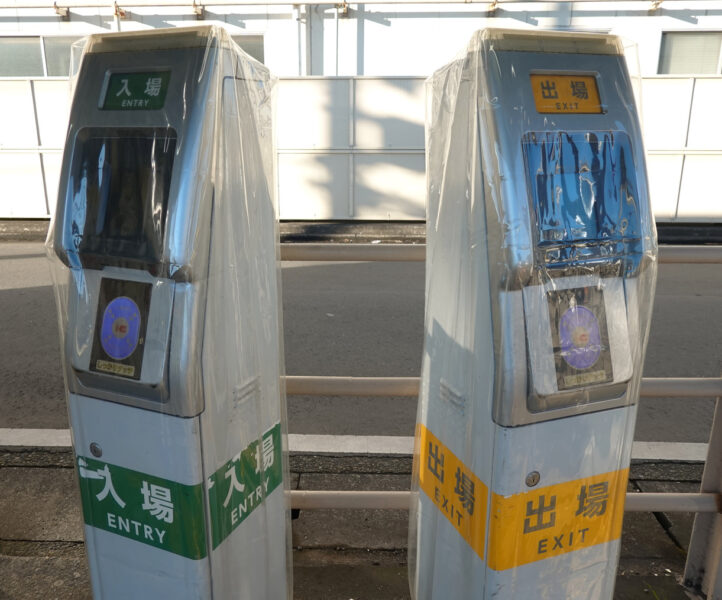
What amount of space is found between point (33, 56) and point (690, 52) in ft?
31.5

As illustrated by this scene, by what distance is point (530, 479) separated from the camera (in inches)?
61.1

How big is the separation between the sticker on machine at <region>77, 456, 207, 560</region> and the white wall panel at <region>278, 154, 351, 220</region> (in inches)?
297

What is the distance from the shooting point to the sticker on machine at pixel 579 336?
1.46 m

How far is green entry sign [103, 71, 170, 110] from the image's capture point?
57.0 inches

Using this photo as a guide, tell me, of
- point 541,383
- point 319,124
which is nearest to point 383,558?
point 541,383

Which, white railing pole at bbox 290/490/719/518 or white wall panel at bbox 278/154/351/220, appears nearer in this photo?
white railing pole at bbox 290/490/719/518

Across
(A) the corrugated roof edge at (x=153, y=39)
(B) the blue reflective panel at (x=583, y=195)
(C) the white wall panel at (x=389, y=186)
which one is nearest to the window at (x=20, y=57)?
(C) the white wall panel at (x=389, y=186)

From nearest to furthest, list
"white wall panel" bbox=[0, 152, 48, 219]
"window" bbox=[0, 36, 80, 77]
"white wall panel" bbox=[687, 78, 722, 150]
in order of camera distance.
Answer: "white wall panel" bbox=[687, 78, 722, 150] < "white wall panel" bbox=[0, 152, 48, 219] < "window" bbox=[0, 36, 80, 77]

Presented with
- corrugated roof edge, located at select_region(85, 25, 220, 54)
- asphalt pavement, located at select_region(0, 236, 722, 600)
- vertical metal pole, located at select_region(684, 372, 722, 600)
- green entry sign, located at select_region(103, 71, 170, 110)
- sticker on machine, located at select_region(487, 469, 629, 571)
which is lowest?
asphalt pavement, located at select_region(0, 236, 722, 600)

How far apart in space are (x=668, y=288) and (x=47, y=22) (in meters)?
9.07

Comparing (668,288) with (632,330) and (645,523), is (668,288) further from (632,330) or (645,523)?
(632,330)

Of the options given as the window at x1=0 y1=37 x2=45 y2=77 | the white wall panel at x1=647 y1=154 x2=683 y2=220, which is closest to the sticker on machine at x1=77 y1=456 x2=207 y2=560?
the white wall panel at x1=647 y1=154 x2=683 y2=220

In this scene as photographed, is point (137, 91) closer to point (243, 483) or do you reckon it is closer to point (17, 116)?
point (243, 483)

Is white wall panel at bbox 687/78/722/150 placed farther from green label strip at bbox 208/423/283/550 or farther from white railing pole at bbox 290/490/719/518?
green label strip at bbox 208/423/283/550
